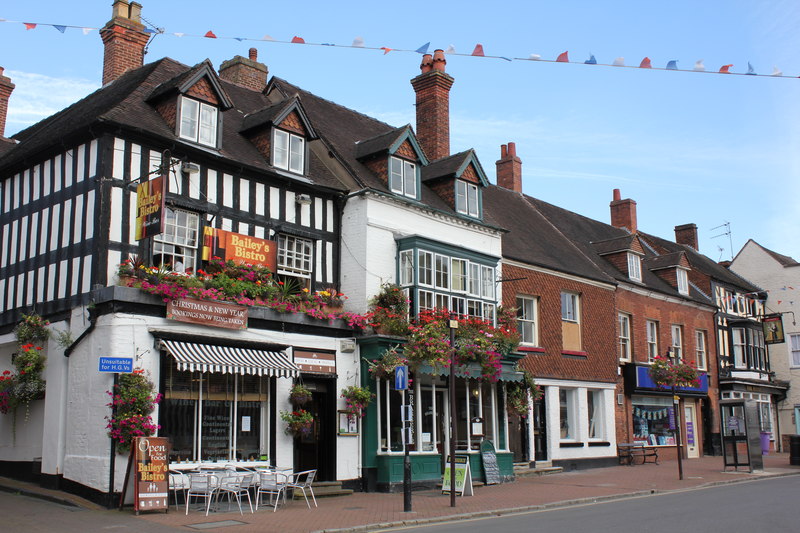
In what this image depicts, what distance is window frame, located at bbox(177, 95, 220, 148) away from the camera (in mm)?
16812

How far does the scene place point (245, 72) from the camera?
941 inches

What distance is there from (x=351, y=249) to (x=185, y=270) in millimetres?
4652

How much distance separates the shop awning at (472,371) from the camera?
18.4 metres

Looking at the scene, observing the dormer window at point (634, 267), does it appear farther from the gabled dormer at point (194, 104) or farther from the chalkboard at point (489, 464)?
the gabled dormer at point (194, 104)

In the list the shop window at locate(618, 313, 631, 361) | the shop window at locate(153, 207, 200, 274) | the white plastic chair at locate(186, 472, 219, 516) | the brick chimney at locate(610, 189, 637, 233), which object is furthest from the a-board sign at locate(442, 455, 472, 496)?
the brick chimney at locate(610, 189, 637, 233)

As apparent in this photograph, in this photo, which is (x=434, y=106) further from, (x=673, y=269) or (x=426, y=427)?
(x=673, y=269)

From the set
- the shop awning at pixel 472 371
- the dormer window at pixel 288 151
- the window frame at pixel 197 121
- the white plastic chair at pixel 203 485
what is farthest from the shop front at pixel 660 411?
the white plastic chair at pixel 203 485

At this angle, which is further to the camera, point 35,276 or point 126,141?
point 35,276

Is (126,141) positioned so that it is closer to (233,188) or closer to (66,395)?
(233,188)

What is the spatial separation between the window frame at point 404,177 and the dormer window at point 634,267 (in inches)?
469

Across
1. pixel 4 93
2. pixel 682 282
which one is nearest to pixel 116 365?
pixel 4 93

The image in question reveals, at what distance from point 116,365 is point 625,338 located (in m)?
19.8

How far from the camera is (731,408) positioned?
24.6m

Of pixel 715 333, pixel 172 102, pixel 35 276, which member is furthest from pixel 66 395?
pixel 715 333
